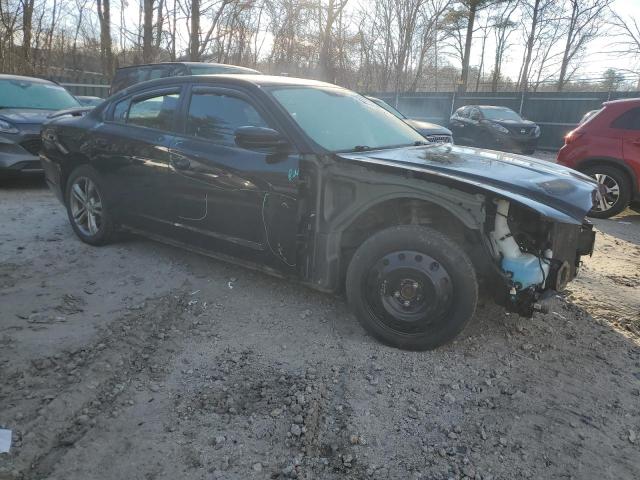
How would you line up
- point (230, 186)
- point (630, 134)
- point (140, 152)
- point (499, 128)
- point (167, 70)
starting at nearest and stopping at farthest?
point (230, 186)
point (140, 152)
point (630, 134)
point (167, 70)
point (499, 128)

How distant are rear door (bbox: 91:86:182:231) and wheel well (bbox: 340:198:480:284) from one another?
1655 millimetres

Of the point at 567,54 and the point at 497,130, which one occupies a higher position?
the point at 567,54

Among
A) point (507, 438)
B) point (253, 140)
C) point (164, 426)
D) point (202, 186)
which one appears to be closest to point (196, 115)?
point (202, 186)

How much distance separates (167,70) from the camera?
28.0 ft

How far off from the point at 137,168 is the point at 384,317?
97.6 inches

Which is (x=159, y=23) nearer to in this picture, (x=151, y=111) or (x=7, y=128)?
(x=7, y=128)

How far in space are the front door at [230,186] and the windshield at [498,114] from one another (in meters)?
12.6

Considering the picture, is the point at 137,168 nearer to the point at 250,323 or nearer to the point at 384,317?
the point at 250,323

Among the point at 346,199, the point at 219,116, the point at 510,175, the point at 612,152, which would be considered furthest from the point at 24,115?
the point at 612,152

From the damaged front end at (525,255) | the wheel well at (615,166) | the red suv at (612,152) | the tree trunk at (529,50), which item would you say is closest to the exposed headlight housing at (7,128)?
the damaged front end at (525,255)

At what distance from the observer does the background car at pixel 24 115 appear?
6855 millimetres

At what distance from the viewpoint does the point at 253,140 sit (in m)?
3.17

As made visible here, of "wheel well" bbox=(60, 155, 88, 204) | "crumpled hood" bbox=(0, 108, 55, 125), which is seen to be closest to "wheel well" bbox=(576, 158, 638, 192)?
"wheel well" bbox=(60, 155, 88, 204)

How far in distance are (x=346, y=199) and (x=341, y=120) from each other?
0.92 m
